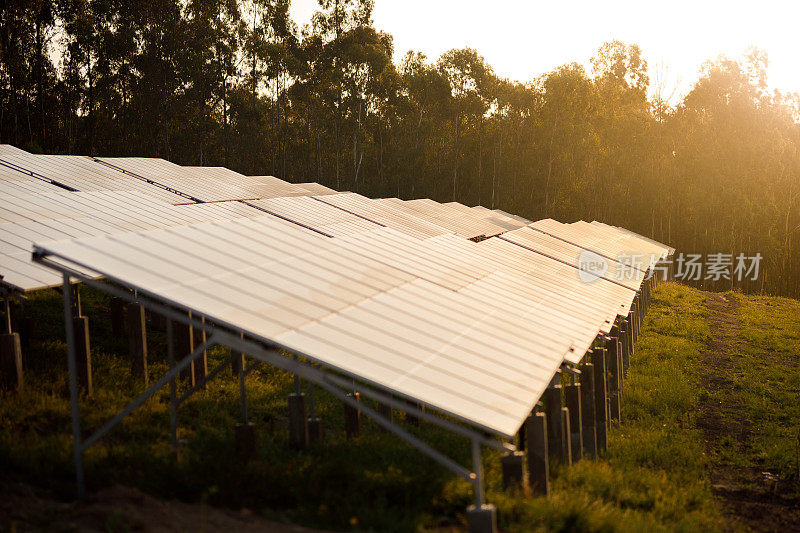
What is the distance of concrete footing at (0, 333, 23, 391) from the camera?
9250mm

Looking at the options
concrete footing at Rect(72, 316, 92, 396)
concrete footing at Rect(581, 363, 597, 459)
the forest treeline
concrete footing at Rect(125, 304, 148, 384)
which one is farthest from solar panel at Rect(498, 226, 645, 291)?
the forest treeline

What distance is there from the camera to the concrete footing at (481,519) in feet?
18.5

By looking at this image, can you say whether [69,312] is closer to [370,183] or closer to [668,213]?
[668,213]

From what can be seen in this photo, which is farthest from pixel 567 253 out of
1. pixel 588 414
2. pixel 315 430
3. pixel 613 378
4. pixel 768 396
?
pixel 315 430

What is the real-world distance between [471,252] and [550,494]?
6544 mm

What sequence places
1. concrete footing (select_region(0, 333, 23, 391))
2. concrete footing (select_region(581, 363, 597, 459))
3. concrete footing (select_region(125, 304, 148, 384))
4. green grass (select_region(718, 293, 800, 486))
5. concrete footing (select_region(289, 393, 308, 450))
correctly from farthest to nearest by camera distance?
green grass (select_region(718, 293, 800, 486)), concrete footing (select_region(125, 304, 148, 384)), concrete footing (select_region(581, 363, 597, 459)), concrete footing (select_region(0, 333, 23, 391)), concrete footing (select_region(289, 393, 308, 450))

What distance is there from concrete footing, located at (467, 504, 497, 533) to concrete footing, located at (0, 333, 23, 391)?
6.32 meters

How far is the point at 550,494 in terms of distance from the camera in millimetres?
7422

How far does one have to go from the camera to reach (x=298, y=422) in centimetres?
877

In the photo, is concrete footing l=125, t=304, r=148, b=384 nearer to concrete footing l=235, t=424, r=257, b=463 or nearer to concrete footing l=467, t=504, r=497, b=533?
concrete footing l=235, t=424, r=257, b=463

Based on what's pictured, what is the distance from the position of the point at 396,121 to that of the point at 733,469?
45240 millimetres

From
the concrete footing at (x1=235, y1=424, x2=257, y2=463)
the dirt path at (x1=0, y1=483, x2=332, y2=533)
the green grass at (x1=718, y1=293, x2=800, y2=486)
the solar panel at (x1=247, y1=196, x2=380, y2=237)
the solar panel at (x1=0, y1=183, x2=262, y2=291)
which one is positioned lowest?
the green grass at (x1=718, y1=293, x2=800, y2=486)

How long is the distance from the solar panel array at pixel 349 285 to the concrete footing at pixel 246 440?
1840mm

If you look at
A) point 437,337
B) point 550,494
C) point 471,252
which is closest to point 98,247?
point 437,337
